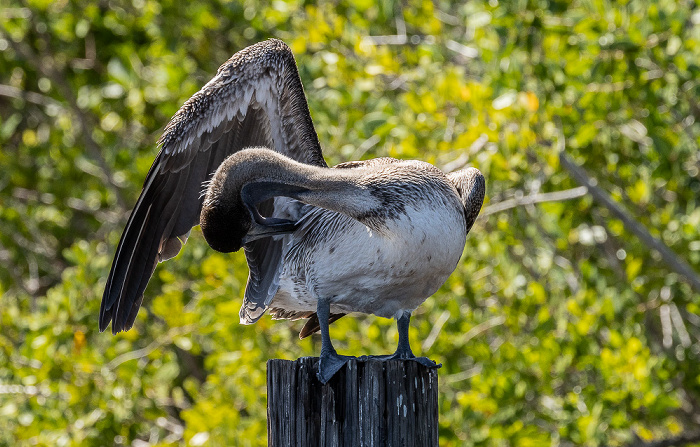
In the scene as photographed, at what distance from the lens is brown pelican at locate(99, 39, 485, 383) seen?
10.5 feet

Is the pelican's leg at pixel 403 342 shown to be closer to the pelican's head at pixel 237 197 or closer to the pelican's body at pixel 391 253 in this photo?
the pelican's body at pixel 391 253

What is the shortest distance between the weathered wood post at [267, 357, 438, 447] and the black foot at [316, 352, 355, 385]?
0.02m

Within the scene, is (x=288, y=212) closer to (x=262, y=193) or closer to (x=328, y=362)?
(x=262, y=193)

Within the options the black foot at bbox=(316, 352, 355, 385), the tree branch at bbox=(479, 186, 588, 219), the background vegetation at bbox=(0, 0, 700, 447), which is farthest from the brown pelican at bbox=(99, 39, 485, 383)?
the background vegetation at bbox=(0, 0, 700, 447)

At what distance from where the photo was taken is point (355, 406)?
114 inches

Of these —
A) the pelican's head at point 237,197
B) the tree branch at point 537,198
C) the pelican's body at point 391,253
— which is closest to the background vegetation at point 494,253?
Answer: the tree branch at point 537,198

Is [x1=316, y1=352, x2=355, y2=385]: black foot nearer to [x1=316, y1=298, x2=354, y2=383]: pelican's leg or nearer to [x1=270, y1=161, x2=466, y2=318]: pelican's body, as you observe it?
[x1=316, y1=298, x2=354, y2=383]: pelican's leg

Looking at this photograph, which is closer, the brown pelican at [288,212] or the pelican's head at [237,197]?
the pelican's head at [237,197]

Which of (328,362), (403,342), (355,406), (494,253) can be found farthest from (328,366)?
(494,253)

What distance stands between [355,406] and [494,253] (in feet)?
11.1

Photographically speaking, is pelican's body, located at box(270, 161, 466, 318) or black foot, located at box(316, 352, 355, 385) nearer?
black foot, located at box(316, 352, 355, 385)

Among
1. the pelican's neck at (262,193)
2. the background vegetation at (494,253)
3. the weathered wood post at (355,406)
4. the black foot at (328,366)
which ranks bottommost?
the background vegetation at (494,253)

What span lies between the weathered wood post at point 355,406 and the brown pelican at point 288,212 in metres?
0.07

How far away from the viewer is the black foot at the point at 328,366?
116 inches
